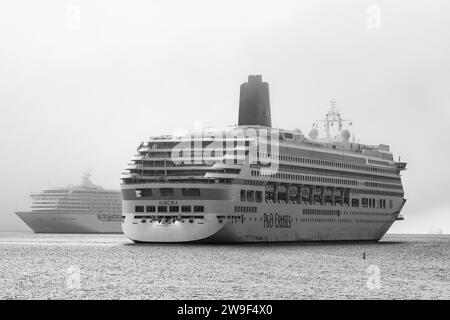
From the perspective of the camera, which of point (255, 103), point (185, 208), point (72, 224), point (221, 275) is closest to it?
point (221, 275)

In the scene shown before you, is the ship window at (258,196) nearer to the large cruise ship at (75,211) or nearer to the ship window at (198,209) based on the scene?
the ship window at (198,209)

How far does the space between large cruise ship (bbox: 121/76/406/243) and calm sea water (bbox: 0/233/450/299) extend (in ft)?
13.3

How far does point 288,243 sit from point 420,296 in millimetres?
53656

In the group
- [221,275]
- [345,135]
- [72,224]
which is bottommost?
[221,275]

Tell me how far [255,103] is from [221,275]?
2389 inches

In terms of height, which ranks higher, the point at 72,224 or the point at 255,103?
the point at 255,103

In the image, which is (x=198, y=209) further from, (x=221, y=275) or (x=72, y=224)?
(x=72, y=224)

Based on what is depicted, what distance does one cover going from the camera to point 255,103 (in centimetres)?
11825

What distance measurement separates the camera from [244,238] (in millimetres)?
91250

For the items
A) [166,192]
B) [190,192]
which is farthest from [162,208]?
[190,192]

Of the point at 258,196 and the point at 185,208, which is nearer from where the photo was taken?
the point at 185,208

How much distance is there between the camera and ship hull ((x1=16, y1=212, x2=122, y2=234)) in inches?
7101
